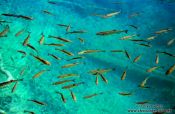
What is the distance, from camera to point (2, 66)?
11.8m

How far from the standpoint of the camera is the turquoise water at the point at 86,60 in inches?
455

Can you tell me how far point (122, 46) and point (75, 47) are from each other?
3329mm

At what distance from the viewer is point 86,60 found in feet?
50.3

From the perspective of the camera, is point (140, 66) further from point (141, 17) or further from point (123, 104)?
point (141, 17)

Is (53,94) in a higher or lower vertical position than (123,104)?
higher

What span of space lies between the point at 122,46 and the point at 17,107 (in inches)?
343

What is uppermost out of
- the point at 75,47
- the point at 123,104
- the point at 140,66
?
the point at 75,47

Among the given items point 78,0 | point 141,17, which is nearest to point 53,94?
point 141,17

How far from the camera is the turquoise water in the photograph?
1156 centimetres

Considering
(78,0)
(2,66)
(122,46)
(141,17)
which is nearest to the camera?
(2,66)

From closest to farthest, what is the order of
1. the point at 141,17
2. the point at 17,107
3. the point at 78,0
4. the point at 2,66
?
the point at 17,107 → the point at 2,66 → the point at 141,17 → the point at 78,0

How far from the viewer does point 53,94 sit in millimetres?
11836

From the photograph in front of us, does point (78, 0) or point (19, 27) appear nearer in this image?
point (19, 27)

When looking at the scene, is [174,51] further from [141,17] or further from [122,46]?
[141,17]
